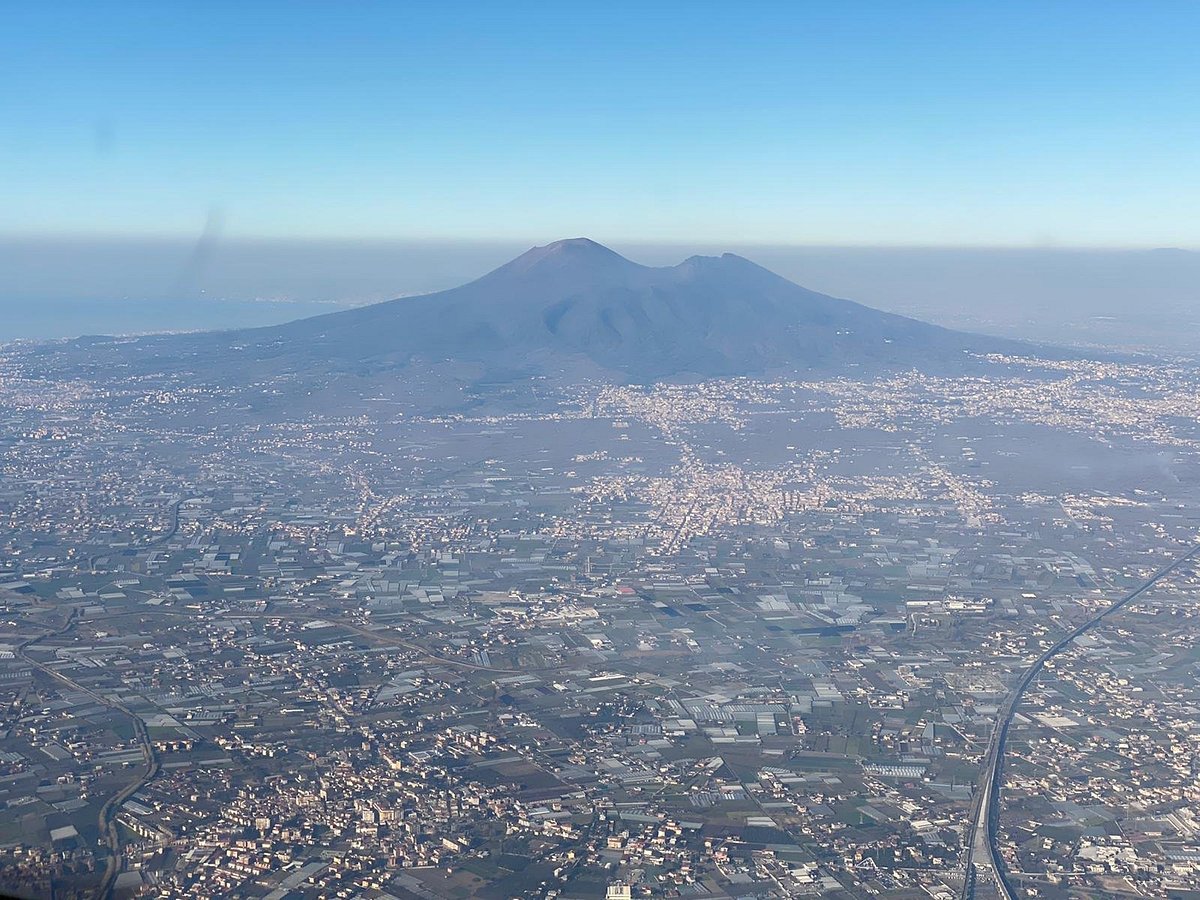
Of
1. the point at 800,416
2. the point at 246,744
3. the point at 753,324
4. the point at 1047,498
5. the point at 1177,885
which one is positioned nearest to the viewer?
the point at 1177,885

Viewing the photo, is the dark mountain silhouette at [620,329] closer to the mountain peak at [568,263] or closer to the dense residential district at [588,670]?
the mountain peak at [568,263]

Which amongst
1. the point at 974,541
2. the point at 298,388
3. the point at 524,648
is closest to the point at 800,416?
the point at 974,541

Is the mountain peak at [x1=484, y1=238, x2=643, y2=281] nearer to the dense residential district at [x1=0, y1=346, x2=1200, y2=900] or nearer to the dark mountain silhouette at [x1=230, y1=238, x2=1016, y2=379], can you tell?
the dark mountain silhouette at [x1=230, y1=238, x2=1016, y2=379]

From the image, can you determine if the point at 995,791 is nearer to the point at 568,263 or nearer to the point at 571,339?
the point at 571,339

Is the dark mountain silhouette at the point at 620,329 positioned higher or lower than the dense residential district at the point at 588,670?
higher

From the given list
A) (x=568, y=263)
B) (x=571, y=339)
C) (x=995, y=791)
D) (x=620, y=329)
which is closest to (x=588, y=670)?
(x=995, y=791)

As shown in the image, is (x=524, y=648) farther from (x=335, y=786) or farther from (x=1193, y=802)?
(x=1193, y=802)

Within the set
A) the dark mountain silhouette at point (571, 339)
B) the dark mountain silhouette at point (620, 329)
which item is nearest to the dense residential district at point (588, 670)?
the dark mountain silhouette at point (571, 339)
